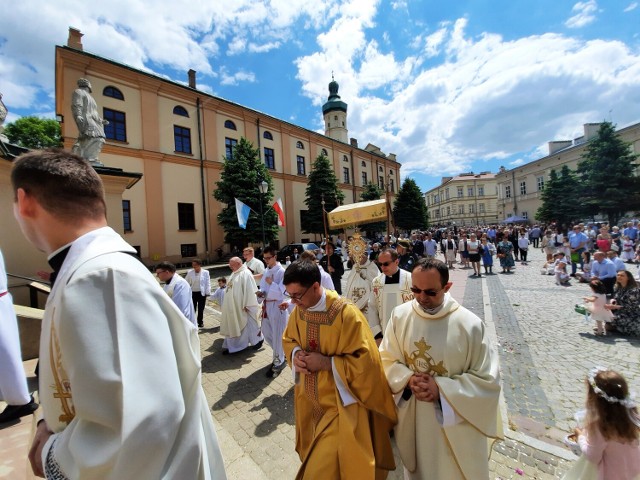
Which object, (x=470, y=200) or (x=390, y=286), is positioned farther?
(x=470, y=200)

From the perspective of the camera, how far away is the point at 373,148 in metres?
50.3

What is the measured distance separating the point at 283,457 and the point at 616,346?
6.36m

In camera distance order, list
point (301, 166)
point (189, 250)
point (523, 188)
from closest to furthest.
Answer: point (189, 250)
point (301, 166)
point (523, 188)

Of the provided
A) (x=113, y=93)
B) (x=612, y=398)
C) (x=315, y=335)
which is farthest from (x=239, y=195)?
(x=612, y=398)

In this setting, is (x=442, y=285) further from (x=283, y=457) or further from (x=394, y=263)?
(x=283, y=457)

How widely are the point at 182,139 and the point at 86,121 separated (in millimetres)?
17302

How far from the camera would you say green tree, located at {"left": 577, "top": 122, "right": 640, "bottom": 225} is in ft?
88.8

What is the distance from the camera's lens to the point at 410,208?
4116 cm

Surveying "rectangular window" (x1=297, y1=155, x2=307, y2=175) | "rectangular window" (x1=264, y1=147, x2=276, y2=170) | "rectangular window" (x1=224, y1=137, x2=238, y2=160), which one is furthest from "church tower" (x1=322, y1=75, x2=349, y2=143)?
"rectangular window" (x1=224, y1=137, x2=238, y2=160)

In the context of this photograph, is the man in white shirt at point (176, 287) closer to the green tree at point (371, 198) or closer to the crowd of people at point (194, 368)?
the crowd of people at point (194, 368)

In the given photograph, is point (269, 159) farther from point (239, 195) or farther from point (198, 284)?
point (198, 284)

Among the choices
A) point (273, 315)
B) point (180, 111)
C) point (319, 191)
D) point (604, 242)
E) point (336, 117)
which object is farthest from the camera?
point (336, 117)

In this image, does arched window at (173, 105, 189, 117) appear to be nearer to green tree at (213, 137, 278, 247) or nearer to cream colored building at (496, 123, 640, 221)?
green tree at (213, 137, 278, 247)

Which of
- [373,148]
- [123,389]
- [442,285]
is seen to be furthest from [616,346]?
[373,148]
